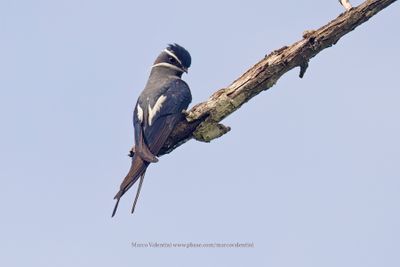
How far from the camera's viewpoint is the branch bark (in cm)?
743

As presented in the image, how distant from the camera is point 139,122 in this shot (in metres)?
8.61

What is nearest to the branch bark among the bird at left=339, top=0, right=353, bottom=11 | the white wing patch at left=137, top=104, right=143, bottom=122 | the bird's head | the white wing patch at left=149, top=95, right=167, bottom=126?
the bird at left=339, top=0, right=353, bottom=11

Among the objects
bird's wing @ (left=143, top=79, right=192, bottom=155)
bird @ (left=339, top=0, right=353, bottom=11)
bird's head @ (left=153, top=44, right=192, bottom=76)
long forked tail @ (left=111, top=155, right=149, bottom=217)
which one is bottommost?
long forked tail @ (left=111, top=155, right=149, bottom=217)

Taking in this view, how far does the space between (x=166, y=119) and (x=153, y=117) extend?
9.3 inches

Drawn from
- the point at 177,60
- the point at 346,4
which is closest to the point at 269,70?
the point at 346,4

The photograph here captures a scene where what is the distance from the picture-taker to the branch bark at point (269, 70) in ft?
24.4

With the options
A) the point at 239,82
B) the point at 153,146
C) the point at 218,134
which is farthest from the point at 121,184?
the point at 239,82

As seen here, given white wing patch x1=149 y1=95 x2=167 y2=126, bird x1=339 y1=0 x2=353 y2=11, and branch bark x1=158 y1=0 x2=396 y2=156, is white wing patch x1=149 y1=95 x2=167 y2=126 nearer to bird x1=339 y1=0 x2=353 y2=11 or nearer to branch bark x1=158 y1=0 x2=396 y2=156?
branch bark x1=158 y1=0 x2=396 y2=156

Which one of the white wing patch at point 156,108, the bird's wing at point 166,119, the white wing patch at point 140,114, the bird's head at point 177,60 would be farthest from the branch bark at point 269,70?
the bird's head at point 177,60

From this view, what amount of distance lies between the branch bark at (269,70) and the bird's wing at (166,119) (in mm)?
274

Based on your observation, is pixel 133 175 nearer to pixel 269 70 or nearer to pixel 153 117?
pixel 153 117

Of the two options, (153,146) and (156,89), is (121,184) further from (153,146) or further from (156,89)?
(156,89)

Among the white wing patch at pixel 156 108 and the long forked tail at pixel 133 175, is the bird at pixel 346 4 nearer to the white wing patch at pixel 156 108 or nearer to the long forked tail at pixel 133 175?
the white wing patch at pixel 156 108

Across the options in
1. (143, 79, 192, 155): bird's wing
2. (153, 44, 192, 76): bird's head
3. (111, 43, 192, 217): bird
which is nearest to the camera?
(111, 43, 192, 217): bird
